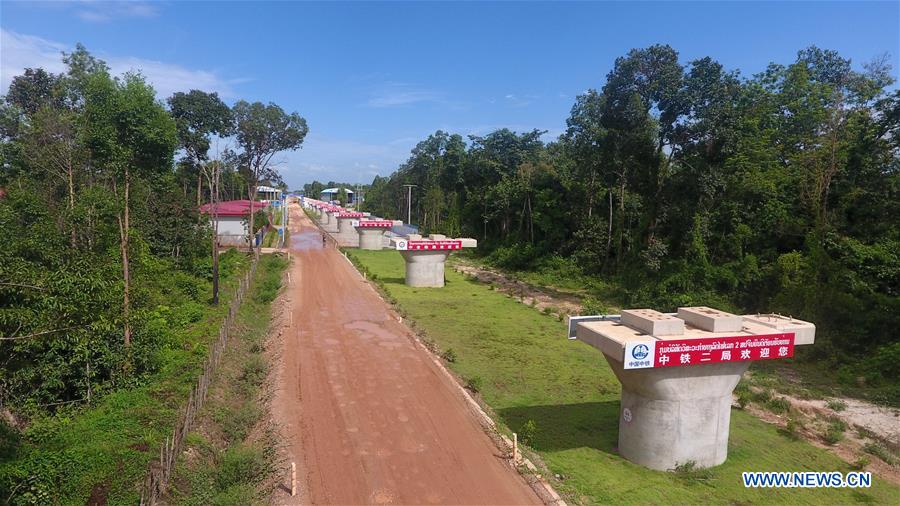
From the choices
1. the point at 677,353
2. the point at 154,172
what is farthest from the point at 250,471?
the point at 154,172

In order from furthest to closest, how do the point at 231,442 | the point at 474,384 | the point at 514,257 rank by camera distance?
the point at 514,257
the point at 474,384
the point at 231,442

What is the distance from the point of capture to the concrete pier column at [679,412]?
14180mm

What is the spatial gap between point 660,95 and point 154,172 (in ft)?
97.7

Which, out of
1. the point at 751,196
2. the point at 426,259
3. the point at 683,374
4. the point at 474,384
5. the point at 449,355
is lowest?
the point at 474,384

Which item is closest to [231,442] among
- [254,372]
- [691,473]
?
[254,372]

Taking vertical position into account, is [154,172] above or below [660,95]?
below

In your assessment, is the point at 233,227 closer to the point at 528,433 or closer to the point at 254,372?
the point at 254,372

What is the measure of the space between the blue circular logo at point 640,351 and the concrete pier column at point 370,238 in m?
55.9

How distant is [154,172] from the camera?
20.2 m

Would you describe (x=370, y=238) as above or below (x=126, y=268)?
below

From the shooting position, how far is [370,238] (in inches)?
2672

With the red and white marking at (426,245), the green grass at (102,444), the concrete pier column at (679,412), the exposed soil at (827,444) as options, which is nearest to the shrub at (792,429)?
the exposed soil at (827,444)

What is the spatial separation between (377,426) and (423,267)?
26.5 meters

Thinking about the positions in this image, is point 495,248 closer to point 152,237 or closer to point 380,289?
point 380,289
